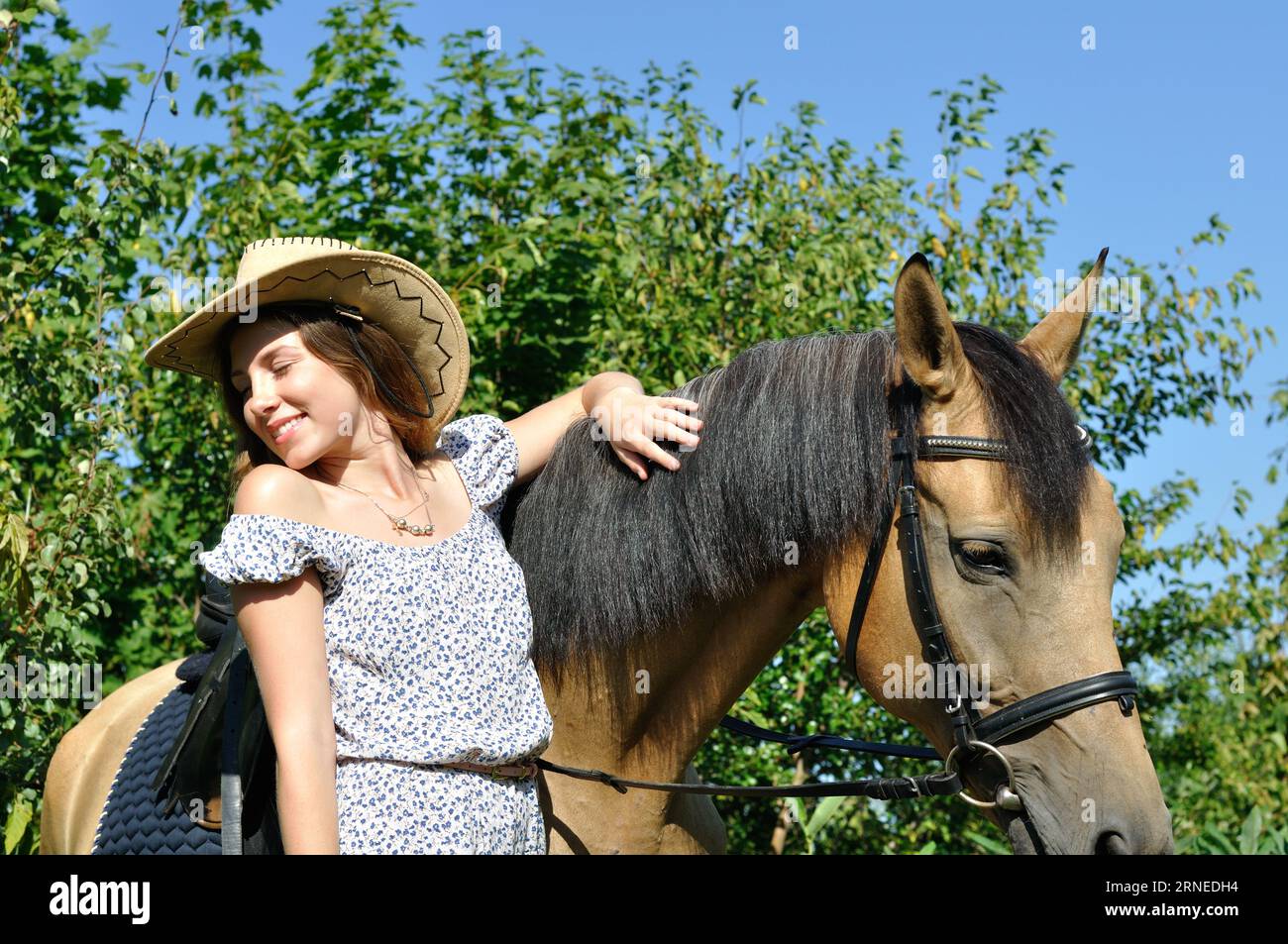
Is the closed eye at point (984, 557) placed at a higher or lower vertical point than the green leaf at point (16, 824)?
higher

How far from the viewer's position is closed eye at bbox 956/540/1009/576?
6.88ft

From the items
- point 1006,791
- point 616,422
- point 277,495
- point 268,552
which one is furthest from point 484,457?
point 1006,791

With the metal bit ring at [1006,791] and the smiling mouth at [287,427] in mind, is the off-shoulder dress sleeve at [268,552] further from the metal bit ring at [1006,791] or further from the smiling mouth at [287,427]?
the metal bit ring at [1006,791]

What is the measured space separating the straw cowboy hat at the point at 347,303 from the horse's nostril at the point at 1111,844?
150cm

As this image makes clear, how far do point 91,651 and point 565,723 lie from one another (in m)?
2.31

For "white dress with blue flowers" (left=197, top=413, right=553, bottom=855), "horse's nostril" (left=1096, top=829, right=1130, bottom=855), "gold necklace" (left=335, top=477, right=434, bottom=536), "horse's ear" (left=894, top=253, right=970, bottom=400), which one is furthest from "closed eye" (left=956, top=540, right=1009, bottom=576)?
"gold necklace" (left=335, top=477, right=434, bottom=536)

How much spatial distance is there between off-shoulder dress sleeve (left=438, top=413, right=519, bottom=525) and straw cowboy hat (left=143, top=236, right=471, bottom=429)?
89 mm

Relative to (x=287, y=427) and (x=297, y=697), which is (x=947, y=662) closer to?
(x=297, y=697)

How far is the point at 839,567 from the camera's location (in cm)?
228

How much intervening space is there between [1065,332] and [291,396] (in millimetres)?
1608

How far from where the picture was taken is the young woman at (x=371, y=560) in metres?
1.90

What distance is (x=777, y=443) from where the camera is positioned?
2.34 meters

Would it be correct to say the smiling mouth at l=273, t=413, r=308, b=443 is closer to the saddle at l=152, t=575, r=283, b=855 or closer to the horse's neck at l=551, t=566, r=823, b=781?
the saddle at l=152, t=575, r=283, b=855

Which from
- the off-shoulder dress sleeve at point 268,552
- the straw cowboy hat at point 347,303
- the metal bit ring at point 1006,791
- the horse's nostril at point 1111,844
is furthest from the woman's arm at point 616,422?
the horse's nostril at point 1111,844
